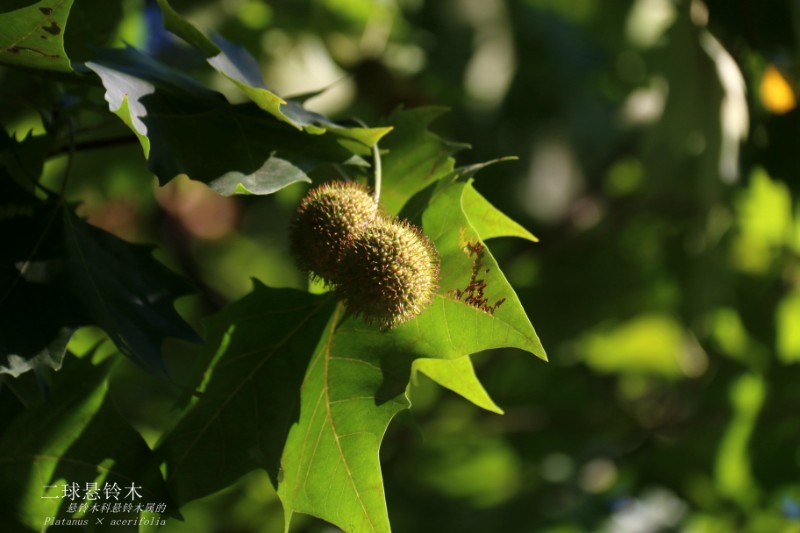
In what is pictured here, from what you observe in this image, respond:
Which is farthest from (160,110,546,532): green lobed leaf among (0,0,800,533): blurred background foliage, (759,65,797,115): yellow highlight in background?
(759,65,797,115): yellow highlight in background

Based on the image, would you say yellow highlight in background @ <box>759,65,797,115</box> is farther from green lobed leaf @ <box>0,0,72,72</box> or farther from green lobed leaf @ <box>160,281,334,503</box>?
green lobed leaf @ <box>0,0,72,72</box>

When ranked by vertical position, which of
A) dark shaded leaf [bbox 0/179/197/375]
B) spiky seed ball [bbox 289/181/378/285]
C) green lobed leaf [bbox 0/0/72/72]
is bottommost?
dark shaded leaf [bbox 0/179/197/375]

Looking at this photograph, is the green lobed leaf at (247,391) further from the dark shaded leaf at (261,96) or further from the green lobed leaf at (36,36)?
the green lobed leaf at (36,36)

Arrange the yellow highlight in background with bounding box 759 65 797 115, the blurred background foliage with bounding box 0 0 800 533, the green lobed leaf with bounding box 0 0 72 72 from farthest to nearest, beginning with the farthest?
the blurred background foliage with bounding box 0 0 800 533, the yellow highlight in background with bounding box 759 65 797 115, the green lobed leaf with bounding box 0 0 72 72

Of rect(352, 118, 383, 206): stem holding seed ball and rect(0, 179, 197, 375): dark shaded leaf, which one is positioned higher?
rect(352, 118, 383, 206): stem holding seed ball

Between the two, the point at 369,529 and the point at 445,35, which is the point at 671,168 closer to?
the point at 445,35

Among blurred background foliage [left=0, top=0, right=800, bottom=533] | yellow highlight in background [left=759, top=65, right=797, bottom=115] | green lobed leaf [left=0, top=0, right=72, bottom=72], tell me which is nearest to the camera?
green lobed leaf [left=0, top=0, right=72, bottom=72]

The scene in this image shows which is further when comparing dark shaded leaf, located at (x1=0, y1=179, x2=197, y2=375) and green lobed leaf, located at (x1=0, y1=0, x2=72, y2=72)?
dark shaded leaf, located at (x1=0, y1=179, x2=197, y2=375)

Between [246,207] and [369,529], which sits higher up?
[369,529]

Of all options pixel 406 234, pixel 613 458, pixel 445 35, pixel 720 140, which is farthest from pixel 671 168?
pixel 406 234
